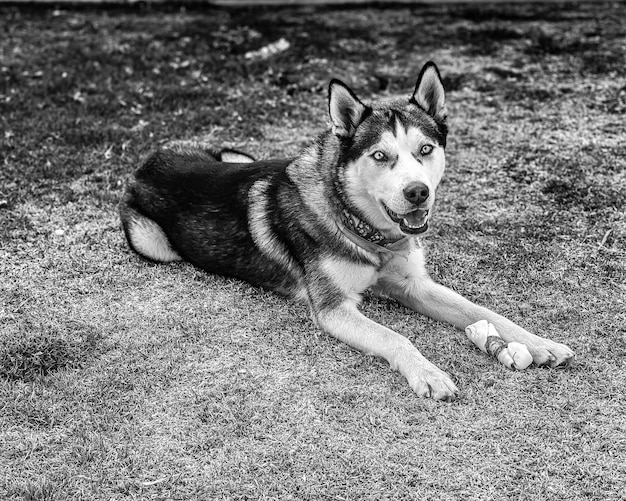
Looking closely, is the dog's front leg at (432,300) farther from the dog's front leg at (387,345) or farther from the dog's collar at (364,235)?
the dog's front leg at (387,345)

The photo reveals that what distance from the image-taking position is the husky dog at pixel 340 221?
175 inches

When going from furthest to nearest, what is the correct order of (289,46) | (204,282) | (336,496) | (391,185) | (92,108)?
1. (289,46)
2. (92,108)
3. (204,282)
4. (391,185)
5. (336,496)

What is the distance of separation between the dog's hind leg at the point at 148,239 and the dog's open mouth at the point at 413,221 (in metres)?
1.87

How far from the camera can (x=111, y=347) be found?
464 centimetres

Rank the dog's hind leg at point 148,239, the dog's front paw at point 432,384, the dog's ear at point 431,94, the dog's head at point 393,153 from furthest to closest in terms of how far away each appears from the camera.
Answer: the dog's hind leg at point 148,239 → the dog's ear at point 431,94 → the dog's head at point 393,153 → the dog's front paw at point 432,384

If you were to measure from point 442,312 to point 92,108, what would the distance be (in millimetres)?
5753

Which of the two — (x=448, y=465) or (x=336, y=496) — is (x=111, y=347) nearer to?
(x=336, y=496)

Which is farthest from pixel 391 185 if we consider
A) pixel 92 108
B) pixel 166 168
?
pixel 92 108

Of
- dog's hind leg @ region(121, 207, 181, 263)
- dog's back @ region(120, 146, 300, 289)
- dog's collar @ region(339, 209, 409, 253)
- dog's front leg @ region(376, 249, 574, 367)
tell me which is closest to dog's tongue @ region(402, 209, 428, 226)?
dog's collar @ region(339, 209, 409, 253)

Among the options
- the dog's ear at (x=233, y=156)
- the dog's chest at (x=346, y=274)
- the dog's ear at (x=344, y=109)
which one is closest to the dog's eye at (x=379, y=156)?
the dog's ear at (x=344, y=109)

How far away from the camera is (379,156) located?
14.8 feet

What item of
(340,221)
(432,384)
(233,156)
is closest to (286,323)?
(340,221)

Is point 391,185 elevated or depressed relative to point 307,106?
elevated

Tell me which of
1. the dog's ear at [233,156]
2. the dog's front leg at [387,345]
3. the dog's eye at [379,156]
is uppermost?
the dog's eye at [379,156]
